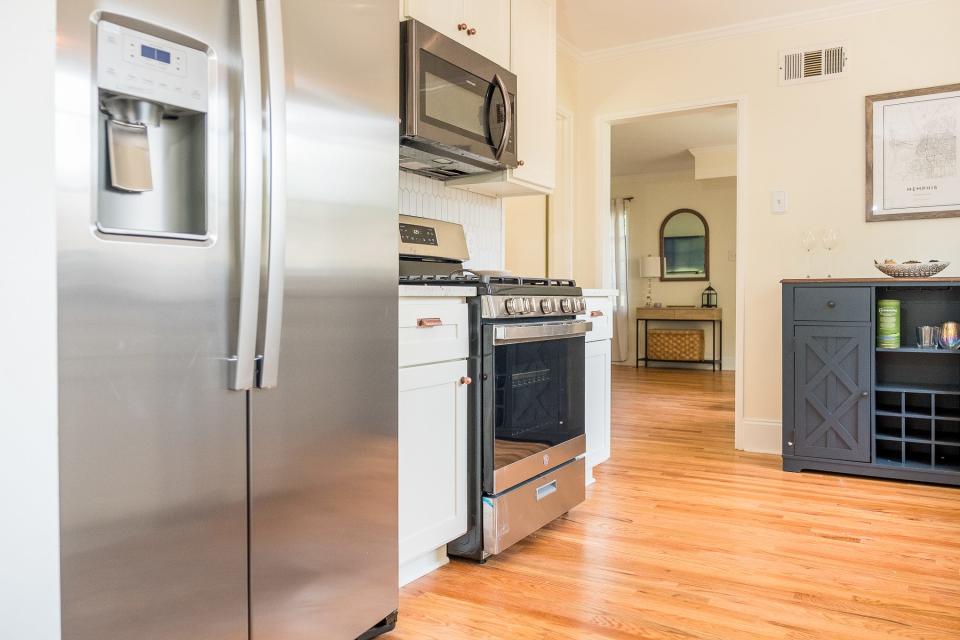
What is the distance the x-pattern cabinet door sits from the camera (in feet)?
11.3

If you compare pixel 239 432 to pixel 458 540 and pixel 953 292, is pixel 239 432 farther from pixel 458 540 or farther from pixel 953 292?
pixel 953 292

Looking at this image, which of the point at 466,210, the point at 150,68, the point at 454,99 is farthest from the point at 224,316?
the point at 466,210

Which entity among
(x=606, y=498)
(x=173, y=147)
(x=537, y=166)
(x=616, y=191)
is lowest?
(x=606, y=498)

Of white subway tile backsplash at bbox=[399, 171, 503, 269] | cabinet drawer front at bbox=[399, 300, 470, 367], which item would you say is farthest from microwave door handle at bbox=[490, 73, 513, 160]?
cabinet drawer front at bbox=[399, 300, 470, 367]

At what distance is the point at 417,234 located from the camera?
9.50 feet

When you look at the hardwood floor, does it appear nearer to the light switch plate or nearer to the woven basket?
the light switch plate

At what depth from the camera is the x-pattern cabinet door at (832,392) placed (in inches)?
136

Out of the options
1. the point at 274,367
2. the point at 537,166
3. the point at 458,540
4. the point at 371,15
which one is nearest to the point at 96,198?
the point at 274,367

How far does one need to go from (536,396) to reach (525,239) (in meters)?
2.26

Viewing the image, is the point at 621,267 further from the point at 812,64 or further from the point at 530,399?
the point at 530,399

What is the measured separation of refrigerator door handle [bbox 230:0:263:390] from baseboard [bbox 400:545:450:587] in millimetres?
994

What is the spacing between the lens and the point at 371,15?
65.1 inches

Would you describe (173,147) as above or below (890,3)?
below

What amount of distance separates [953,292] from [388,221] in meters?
3.22
